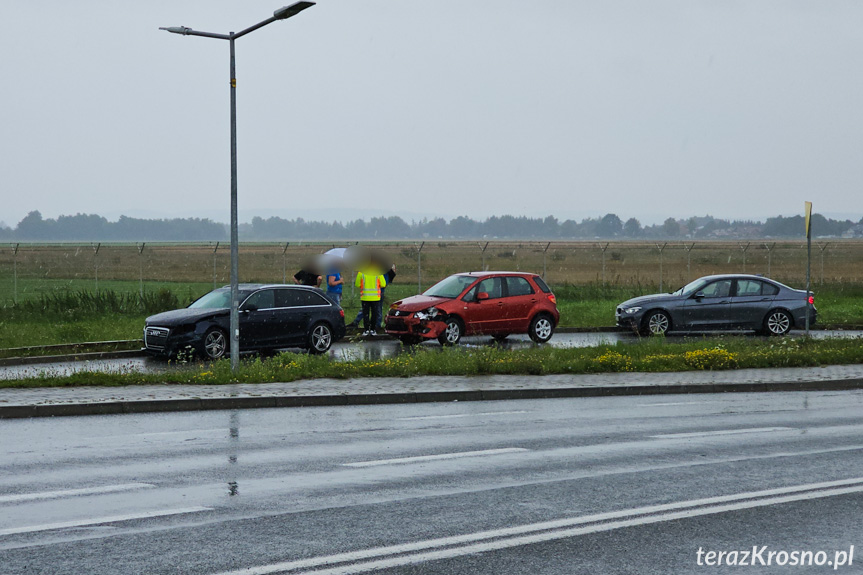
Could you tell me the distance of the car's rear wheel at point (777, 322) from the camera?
2542 centimetres

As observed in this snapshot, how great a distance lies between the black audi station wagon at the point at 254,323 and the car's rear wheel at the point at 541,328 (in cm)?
460

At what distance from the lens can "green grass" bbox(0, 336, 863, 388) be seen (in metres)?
15.5

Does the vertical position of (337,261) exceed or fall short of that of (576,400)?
it exceeds it

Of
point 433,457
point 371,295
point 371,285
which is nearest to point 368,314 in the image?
point 371,295

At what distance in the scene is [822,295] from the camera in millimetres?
38375

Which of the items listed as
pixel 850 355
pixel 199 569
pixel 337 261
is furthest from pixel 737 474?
pixel 337 261

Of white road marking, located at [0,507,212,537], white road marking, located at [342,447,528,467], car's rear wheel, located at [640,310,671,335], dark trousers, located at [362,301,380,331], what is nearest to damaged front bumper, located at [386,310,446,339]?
dark trousers, located at [362,301,380,331]

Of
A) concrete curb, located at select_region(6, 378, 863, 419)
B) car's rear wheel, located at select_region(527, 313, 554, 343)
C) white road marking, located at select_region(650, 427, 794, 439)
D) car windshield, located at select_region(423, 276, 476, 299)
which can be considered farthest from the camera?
car's rear wheel, located at select_region(527, 313, 554, 343)

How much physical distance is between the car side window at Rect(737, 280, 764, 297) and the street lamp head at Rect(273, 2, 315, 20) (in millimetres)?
14795

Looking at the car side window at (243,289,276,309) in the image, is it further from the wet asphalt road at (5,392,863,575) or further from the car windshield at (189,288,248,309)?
the wet asphalt road at (5,392,863,575)

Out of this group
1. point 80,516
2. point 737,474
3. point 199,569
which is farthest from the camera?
point 737,474

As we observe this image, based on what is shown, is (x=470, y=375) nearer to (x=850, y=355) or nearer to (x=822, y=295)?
(x=850, y=355)

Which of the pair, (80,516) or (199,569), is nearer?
(199,569)

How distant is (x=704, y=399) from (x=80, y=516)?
10.3m
